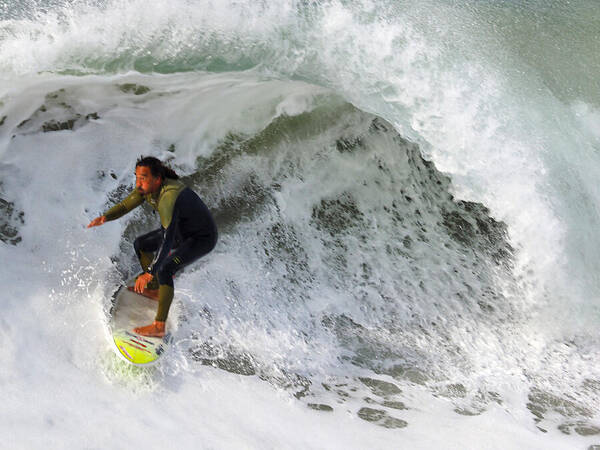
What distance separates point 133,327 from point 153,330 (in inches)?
7.5

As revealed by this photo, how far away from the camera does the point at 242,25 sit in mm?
5855

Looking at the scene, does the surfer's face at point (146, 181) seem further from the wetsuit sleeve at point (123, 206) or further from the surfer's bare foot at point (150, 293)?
the surfer's bare foot at point (150, 293)

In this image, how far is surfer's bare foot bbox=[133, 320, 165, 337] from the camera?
15.3 feet

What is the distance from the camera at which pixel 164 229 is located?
13.9 ft

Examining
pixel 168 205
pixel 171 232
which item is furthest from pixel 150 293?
pixel 168 205

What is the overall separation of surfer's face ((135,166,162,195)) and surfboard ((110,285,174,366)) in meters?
1.21

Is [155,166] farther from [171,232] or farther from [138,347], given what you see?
[138,347]

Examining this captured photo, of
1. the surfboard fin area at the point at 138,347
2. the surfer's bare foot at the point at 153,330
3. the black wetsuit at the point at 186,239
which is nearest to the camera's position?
the black wetsuit at the point at 186,239

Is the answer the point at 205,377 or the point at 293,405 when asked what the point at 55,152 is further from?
the point at 293,405

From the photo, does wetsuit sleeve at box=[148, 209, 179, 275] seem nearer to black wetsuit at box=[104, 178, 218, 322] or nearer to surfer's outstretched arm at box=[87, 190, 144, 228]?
black wetsuit at box=[104, 178, 218, 322]

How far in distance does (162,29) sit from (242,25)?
792mm

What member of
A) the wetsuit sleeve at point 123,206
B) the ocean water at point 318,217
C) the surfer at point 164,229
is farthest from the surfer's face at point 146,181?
the ocean water at point 318,217

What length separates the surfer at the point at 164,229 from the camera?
4.07m

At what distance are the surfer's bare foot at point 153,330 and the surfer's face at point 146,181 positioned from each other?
1.15 metres
